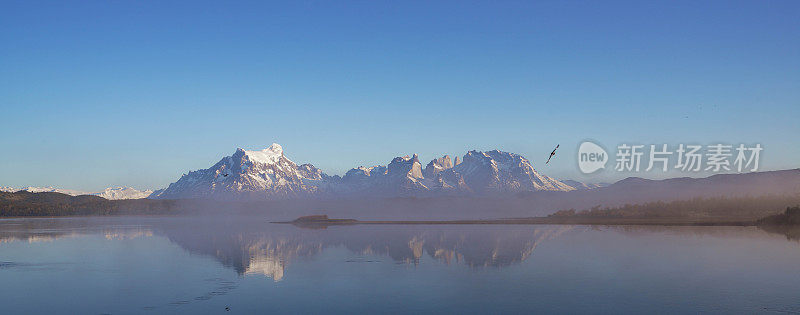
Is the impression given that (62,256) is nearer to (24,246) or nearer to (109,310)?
(24,246)

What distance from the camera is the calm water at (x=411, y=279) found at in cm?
3322

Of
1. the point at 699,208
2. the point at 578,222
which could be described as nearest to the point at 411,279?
the point at 578,222

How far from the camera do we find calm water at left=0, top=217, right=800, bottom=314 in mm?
33219

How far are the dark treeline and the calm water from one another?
94.6 meters

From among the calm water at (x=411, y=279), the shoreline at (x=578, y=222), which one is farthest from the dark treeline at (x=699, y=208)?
the calm water at (x=411, y=279)

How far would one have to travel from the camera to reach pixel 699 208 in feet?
548

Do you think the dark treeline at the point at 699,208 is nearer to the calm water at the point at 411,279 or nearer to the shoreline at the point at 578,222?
the shoreline at the point at 578,222

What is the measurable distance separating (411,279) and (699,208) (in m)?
152

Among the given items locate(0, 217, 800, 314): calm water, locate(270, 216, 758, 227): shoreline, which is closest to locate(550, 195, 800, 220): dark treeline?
locate(270, 216, 758, 227): shoreline

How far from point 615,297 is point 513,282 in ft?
26.1

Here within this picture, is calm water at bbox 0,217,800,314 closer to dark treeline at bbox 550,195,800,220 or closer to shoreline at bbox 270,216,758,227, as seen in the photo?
shoreline at bbox 270,216,758,227

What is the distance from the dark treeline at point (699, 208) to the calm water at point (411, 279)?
94.6m

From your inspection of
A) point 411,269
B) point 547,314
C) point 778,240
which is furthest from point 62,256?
point 778,240

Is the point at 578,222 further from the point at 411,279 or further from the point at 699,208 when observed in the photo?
the point at 411,279
